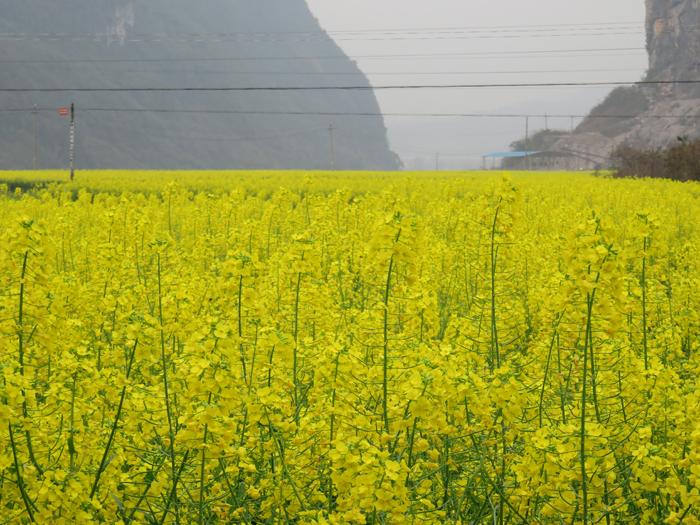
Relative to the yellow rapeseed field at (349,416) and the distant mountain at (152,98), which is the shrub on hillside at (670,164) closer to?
the yellow rapeseed field at (349,416)

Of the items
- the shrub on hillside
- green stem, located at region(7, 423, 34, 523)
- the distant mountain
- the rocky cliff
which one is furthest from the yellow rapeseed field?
the distant mountain

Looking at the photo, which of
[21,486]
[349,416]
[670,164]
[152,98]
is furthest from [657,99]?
A: [21,486]

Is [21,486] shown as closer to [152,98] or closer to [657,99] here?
[657,99]

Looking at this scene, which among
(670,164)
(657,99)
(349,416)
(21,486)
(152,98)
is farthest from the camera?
(152,98)

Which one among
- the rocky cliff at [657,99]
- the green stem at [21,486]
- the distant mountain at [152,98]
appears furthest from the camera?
the distant mountain at [152,98]

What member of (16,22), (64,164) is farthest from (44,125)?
(16,22)

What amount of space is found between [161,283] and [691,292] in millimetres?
4712

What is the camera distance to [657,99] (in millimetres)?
104688

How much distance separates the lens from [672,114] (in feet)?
307

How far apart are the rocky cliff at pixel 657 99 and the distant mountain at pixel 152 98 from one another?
115 ft

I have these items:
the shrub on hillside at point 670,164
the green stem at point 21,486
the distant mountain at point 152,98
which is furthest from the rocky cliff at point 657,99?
the green stem at point 21,486

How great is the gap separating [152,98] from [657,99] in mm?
86312

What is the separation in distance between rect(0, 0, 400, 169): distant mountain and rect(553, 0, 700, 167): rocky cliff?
35.2 metres

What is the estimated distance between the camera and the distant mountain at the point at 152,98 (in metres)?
119
